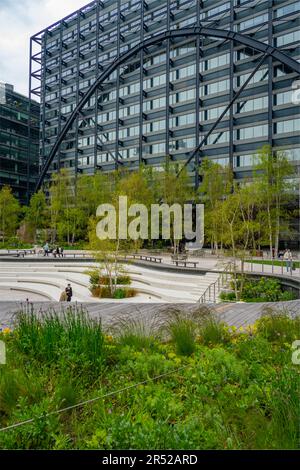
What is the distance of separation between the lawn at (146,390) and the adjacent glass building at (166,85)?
42.6 metres

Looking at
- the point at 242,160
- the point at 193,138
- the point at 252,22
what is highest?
the point at 252,22

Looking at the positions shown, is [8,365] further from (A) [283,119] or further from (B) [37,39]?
(B) [37,39]

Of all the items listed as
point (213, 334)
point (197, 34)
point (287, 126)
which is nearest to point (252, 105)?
point (287, 126)

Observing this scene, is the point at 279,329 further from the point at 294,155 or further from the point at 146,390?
the point at 294,155

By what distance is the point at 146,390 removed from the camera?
12.9 feet

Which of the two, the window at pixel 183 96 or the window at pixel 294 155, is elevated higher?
the window at pixel 183 96

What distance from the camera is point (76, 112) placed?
68.3 metres

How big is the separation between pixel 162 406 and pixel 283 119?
162 ft

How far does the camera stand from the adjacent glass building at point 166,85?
1901 inches

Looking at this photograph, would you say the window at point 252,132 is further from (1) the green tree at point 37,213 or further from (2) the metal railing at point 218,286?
(2) the metal railing at point 218,286

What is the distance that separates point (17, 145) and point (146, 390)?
285 feet

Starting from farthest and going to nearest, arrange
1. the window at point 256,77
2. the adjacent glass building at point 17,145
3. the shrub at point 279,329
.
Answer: the adjacent glass building at point 17,145
the window at point 256,77
the shrub at point 279,329

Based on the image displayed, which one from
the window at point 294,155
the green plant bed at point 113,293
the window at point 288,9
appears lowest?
the green plant bed at point 113,293

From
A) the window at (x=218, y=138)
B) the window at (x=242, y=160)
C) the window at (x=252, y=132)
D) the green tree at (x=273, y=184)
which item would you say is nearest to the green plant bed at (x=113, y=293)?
the green tree at (x=273, y=184)
